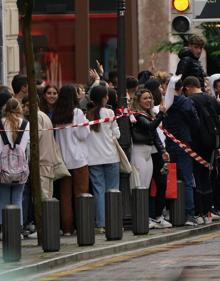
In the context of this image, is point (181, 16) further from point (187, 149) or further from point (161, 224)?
point (161, 224)

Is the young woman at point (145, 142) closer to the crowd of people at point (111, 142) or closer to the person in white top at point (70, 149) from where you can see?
the crowd of people at point (111, 142)

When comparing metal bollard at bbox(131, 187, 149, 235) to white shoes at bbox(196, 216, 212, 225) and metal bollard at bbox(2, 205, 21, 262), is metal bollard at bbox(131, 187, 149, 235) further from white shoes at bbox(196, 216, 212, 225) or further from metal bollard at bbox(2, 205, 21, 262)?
metal bollard at bbox(2, 205, 21, 262)

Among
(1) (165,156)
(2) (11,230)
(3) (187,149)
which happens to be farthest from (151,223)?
(2) (11,230)

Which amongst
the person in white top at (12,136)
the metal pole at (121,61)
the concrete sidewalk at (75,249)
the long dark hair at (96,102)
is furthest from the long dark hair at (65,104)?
the concrete sidewalk at (75,249)

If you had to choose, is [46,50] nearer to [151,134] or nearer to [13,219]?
[151,134]

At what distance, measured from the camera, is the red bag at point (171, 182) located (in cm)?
2077

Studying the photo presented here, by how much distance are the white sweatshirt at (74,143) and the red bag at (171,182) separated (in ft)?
4.57

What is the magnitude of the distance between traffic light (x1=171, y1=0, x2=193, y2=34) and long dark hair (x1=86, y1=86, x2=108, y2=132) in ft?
11.7

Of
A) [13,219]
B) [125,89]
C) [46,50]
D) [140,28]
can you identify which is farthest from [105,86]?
[140,28]

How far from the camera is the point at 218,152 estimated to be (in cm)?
2239

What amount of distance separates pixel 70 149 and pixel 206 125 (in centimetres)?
292

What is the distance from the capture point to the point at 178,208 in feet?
69.3

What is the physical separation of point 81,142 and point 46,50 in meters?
14.8

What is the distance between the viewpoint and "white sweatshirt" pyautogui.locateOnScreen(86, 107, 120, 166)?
20234mm
